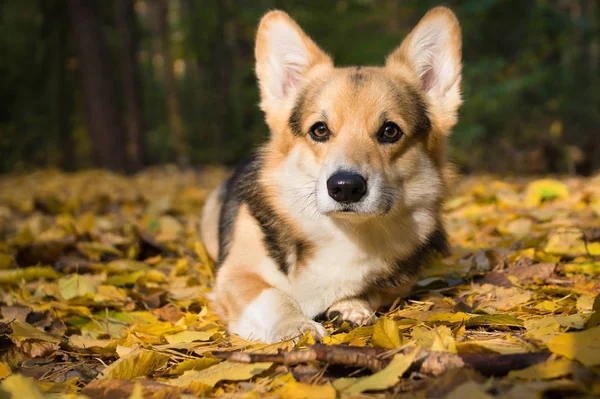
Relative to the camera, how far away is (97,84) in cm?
1227

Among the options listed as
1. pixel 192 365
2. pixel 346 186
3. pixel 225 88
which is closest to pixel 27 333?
pixel 192 365

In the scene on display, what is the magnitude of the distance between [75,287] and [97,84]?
33.3 feet

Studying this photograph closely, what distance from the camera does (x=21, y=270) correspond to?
3.40 m

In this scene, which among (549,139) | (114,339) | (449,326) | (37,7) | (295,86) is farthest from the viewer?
(37,7)

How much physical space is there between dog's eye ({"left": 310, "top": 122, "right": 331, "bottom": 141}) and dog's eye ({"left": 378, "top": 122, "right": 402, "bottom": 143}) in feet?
0.86

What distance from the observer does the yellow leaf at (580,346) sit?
1.69m

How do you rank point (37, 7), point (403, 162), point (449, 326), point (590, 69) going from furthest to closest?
point (37, 7) → point (590, 69) → point (403, 162) → point (449, 326)

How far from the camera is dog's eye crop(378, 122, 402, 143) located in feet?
9.23

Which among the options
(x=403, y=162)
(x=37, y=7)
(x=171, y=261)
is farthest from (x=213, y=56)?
(x=403, y=162)

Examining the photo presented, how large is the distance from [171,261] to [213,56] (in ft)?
50.1

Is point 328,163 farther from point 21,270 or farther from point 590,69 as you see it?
point 590,69

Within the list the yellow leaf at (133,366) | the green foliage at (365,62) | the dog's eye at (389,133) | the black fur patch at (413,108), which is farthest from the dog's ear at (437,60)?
the green foliage at (365,62)

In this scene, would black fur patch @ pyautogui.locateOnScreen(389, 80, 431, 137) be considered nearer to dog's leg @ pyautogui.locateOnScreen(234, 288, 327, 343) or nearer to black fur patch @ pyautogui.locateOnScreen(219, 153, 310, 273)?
black fur patch @ pyautogui.locateOnScreen(219, 153, 310, 273)

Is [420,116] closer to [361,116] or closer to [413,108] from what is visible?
[413,108]
